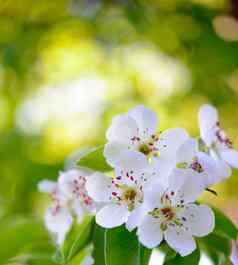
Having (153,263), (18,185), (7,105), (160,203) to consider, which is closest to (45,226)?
(153,263)

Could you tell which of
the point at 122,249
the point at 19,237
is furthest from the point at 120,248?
the point at 19,237

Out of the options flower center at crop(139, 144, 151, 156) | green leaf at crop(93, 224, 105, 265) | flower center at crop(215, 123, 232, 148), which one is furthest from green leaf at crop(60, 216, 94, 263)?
flower center at crop(215, 123, 232, 148)

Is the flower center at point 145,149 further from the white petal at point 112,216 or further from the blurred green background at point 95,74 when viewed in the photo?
the blurred green background at point 95,74

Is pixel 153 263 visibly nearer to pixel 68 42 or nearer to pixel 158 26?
pixel 158 26

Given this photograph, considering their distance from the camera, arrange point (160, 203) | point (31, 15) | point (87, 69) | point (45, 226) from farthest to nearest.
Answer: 1. point (87, 69)
2. point (31, 15)
3. point (45, 226)
4. point (160, 203)

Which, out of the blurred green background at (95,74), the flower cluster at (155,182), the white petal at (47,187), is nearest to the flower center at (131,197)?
the flower cluster at (155,182)

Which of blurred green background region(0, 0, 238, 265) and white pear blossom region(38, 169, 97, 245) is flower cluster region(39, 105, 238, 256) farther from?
blurred green background region(0, 0, 238, 265)
